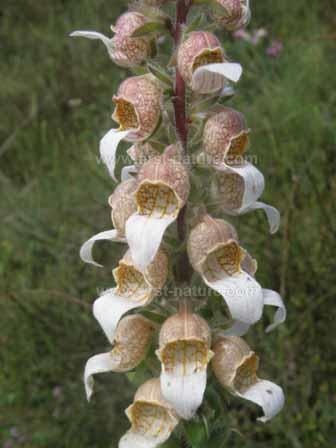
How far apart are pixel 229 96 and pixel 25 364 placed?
2318 mm

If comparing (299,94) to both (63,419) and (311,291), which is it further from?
(63,419)

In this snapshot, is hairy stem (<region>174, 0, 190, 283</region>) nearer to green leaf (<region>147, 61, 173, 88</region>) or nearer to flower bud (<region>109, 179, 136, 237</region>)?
green leaf (<region>147, 61, 173, 88</region>)

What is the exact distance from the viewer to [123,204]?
184 centimetres

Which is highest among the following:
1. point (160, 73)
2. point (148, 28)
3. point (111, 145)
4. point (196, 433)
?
point (148, 28)

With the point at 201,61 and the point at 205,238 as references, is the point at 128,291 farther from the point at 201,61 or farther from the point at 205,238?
the point at 201,61

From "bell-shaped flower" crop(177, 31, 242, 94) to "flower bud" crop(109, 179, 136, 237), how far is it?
362mm

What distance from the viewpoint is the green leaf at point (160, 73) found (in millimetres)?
1824

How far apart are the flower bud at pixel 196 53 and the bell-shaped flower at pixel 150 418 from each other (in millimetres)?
914

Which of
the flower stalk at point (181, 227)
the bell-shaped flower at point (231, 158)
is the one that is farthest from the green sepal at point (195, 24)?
the bell-shaped flower at point (231, 158)

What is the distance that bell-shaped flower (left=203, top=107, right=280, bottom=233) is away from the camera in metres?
1.76

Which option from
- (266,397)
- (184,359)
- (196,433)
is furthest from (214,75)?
(196,433)

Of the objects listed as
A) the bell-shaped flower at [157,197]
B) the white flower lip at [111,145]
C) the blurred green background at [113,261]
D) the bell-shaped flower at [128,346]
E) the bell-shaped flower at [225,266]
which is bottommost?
the blurred green background at [113,261]

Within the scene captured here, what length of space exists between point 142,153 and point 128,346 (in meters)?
0.60

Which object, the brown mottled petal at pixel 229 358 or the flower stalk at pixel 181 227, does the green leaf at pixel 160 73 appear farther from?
the brown mottled petal at pixel 229 358
